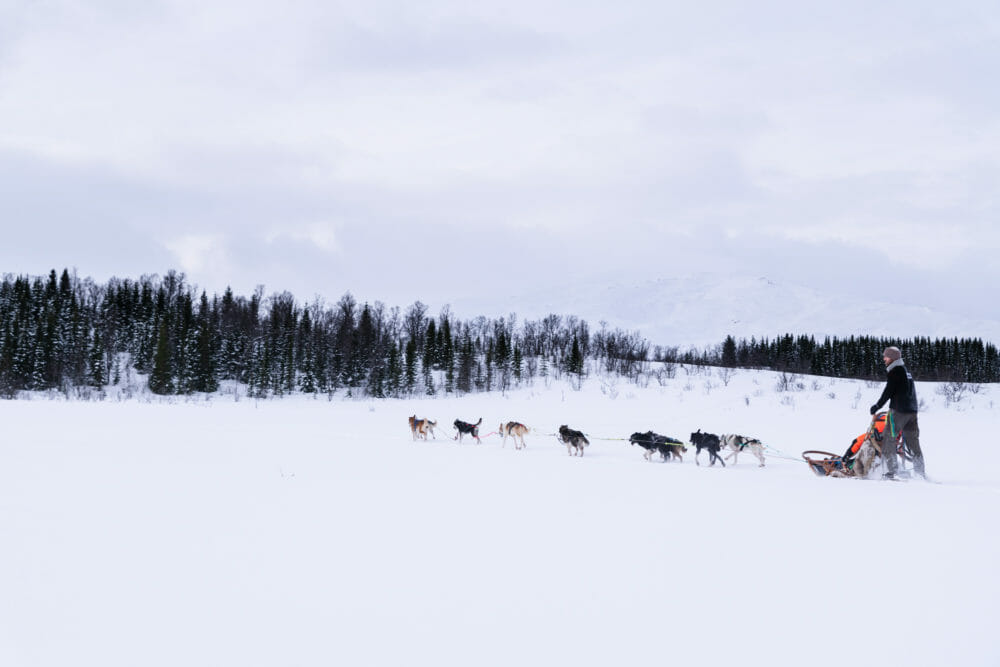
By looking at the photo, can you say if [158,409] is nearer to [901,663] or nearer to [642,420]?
[642,420]

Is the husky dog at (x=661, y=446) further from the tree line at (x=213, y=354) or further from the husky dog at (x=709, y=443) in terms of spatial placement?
the tree line at (x=213, y=354)

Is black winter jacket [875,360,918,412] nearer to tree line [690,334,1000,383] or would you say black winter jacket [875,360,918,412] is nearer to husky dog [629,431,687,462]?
husky dog [629,431,687,462]

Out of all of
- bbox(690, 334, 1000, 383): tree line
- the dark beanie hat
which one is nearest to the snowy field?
the dark beanie hat

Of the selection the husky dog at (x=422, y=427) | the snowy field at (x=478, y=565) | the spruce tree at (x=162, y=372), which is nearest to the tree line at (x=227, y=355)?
the spruce tree at (x=162, y=372)

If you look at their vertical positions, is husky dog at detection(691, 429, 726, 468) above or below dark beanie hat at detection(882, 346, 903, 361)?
below

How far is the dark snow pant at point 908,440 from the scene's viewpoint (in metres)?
7.40

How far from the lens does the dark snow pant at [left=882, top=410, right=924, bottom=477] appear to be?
740cm

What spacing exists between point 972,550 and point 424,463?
21.2 feet

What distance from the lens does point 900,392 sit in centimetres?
751

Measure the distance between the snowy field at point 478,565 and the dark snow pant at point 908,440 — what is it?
563 millimetres

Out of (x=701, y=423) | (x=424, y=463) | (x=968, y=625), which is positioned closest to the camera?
(x=968, y=625)

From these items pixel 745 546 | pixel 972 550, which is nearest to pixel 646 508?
pixel 745 546

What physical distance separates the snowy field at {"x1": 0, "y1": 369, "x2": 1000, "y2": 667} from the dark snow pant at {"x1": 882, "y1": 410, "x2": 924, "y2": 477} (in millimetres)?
563

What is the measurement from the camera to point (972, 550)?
4.16 meters
